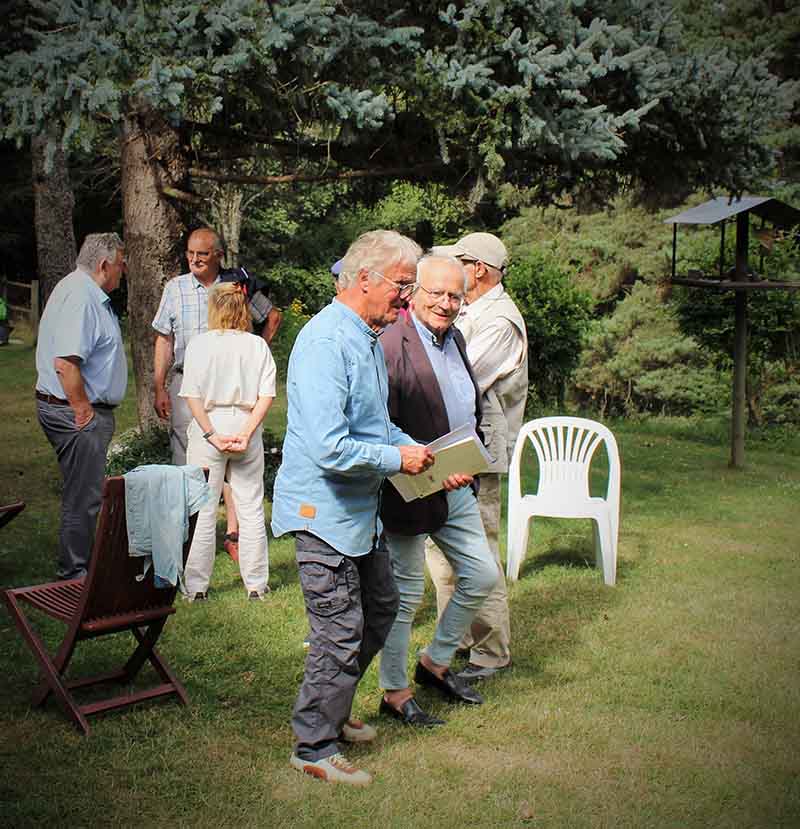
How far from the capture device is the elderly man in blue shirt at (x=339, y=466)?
3.71 m

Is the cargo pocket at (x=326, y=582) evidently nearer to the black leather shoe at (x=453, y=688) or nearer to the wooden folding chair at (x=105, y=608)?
the wooden folding chair at (x=105, y=608)

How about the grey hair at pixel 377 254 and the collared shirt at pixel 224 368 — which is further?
the collared shirt at pixel 224 368

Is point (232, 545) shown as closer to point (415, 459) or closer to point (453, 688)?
point (453, 688)

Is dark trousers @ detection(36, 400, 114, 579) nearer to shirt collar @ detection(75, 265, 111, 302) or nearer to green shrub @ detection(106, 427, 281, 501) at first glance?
shirt collar @ detection(75, 265, 111, 302)

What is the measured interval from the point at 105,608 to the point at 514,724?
1.79 metres

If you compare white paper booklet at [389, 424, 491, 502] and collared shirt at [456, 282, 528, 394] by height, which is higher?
collared shirt at [456, 282, 528, 394]

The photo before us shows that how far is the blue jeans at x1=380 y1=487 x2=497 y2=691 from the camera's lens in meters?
4.54

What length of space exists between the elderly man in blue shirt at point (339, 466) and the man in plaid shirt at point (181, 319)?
9.99ft

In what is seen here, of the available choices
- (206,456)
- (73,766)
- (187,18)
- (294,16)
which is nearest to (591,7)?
(294,16)

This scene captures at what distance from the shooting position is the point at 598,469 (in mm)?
11867

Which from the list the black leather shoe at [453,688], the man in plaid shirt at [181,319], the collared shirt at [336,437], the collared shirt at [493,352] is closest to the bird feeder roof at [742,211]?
the man in plaid shirt at [181,319]

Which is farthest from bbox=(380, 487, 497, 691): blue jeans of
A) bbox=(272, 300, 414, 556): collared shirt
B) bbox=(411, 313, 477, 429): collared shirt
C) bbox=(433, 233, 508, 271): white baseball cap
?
bbox=(433, 233, 508, 271): white baseball cap

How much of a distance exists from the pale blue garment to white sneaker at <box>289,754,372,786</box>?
37.3 inches

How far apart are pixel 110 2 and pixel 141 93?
72 cm
